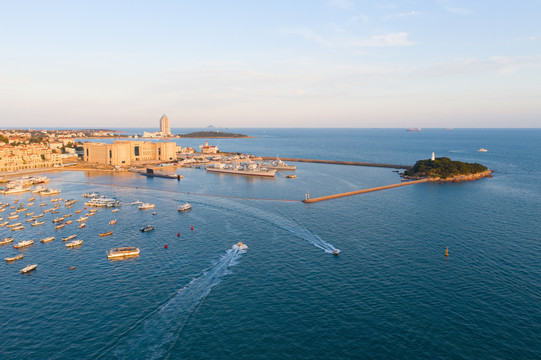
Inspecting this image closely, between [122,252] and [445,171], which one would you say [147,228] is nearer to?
[122,252]

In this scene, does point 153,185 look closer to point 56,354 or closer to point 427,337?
point 56,354

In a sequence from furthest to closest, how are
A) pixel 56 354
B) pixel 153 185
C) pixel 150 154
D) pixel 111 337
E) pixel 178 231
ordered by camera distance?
1. pixel 150 154
2. pixel 153 185
3. pixel 178 231
4. pixel 111 337
5. pixel 56 354

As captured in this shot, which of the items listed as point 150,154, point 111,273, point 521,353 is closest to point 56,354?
point 111,273

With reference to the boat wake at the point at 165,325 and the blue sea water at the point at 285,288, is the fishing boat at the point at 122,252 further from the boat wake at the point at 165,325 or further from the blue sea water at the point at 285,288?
the boat wake at the point at 165,325

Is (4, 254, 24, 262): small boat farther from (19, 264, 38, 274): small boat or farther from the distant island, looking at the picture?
the distant island

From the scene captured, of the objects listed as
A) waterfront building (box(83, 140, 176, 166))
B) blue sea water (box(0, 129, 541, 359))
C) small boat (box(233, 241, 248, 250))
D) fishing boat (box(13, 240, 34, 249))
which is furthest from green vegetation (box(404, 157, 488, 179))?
waterfront building (box(83, 140, 176, 166))

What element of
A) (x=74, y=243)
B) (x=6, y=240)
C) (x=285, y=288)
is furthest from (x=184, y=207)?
(x=285, y=288)

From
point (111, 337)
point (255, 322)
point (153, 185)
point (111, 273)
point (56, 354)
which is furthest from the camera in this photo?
point (153, 185)
